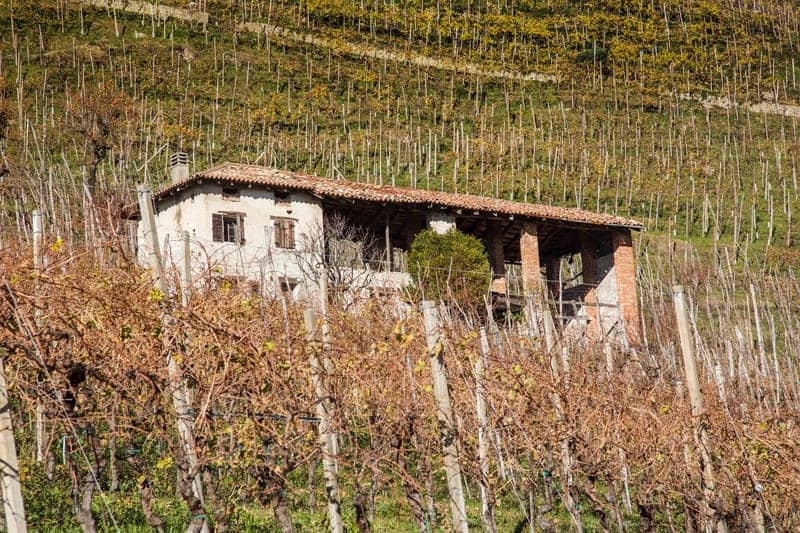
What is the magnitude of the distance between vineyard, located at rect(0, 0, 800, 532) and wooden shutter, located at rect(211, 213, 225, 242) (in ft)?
9.21

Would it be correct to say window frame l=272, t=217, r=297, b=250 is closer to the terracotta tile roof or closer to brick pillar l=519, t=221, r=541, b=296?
the terracotta tile roof

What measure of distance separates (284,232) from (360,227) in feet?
6.66

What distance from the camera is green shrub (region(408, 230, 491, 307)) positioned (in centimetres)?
2186

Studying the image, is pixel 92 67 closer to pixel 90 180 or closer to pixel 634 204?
pixel 90 180

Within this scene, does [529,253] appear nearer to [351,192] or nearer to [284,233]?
[351,192]

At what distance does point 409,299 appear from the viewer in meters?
9.77

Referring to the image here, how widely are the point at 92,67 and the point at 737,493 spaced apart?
4075cm

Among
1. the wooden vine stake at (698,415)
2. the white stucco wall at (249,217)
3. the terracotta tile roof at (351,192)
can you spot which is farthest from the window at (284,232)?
the wooden vine stake at (698,415)

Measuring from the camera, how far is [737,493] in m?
7.73

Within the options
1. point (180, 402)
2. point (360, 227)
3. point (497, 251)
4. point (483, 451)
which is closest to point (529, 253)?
point (497, 251)

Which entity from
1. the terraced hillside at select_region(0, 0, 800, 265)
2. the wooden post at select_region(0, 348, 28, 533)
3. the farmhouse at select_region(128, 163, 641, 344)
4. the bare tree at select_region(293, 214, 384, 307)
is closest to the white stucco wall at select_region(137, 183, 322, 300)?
the farmhouse at select_region(128, 163, 641, 344)

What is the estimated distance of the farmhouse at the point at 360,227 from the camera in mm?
22359

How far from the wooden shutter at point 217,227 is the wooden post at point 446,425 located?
16.7 metres

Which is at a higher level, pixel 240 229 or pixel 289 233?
pixel 240 229
